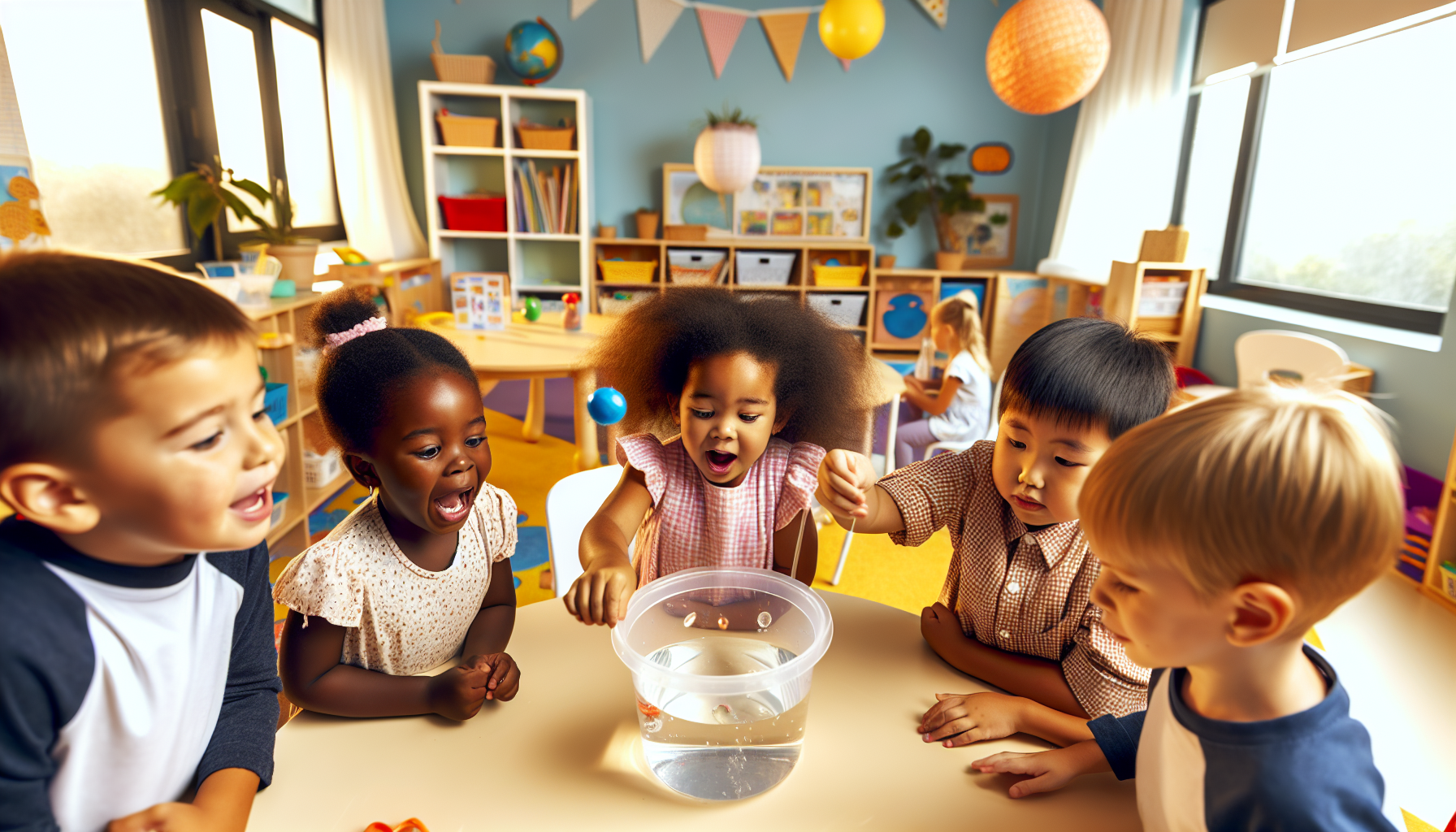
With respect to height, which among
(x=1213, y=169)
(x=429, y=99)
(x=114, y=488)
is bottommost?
(x=114, y=488)

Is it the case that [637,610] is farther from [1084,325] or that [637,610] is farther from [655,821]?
[1084,325]

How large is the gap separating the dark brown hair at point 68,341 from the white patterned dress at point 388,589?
305mm

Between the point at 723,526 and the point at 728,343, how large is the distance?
0.88ft

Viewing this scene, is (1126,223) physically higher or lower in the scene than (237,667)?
higher

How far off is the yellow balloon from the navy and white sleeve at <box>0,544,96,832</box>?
3.03 meters

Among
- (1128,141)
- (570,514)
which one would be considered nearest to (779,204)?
(1128,141)

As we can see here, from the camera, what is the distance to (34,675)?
0.50m

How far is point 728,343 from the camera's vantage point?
0.99m

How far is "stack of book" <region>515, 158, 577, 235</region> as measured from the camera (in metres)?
4.45

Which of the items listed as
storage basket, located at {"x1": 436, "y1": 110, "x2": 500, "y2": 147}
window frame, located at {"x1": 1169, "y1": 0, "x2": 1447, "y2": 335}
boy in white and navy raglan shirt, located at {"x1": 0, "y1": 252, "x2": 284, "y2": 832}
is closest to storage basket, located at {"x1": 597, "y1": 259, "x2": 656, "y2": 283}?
storage basket, located at {"x1": 436, "y1": 110, "x2": 500, "y2": 147}

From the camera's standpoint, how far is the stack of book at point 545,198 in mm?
4449

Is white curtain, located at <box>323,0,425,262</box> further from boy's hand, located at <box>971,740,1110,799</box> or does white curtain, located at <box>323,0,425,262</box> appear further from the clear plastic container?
boy's hand, located at <box>971,740,1110,799</box>

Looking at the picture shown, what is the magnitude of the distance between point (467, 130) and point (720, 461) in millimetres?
3982

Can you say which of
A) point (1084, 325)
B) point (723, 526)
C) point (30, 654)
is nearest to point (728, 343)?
point (723, 526)
